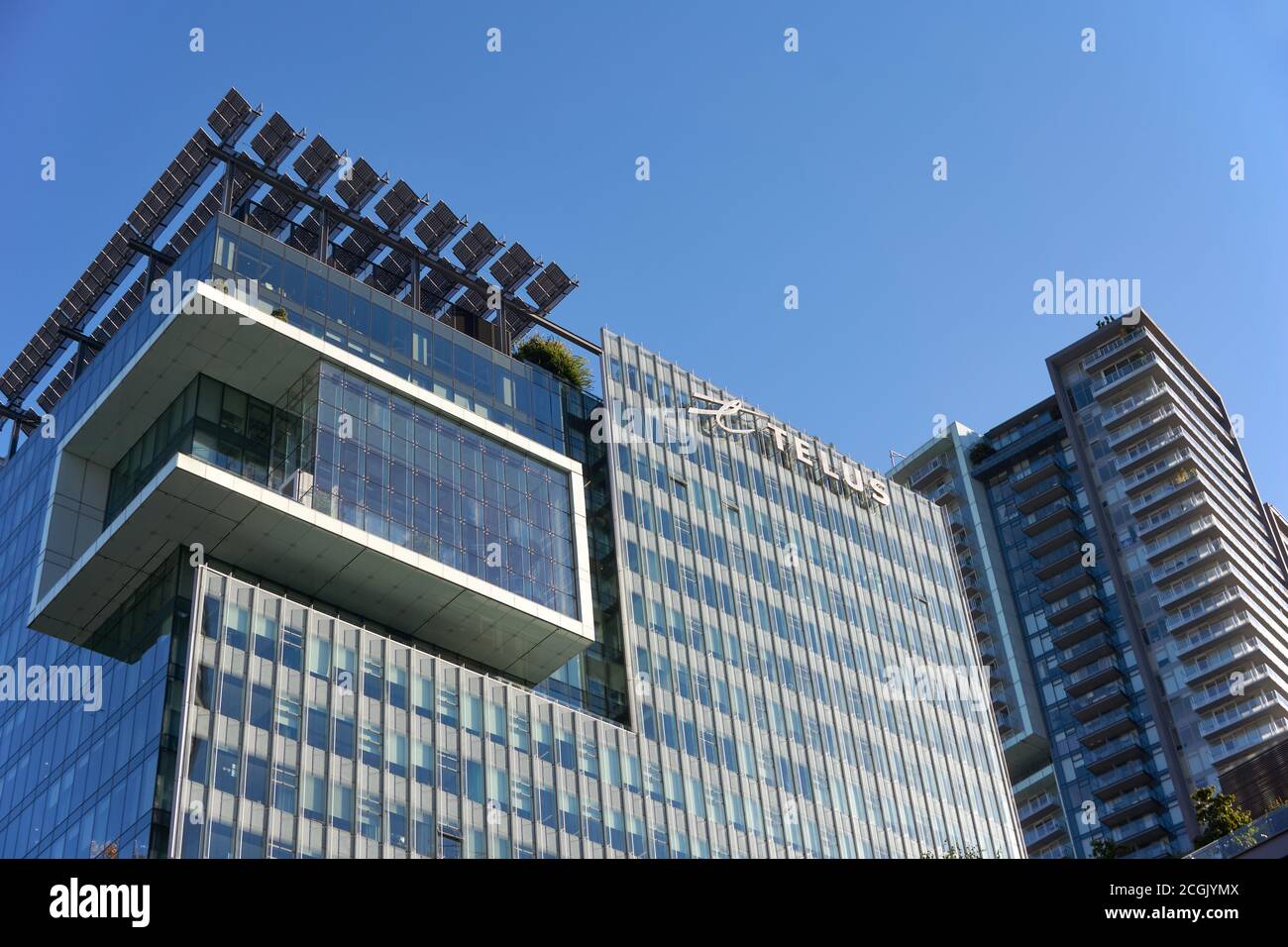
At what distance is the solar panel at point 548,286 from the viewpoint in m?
91.5

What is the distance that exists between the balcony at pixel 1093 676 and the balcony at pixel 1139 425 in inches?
837

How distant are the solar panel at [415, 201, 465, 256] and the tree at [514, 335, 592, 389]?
24.7 feet

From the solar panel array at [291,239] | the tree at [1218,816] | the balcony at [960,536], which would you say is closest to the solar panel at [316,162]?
the solar panel array at [291,239]

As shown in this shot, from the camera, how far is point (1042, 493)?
538 feet

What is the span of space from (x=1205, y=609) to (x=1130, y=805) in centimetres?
1884

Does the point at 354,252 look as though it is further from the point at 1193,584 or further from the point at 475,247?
the point at 1193,584

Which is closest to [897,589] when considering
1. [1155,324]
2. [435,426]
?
[435,426]

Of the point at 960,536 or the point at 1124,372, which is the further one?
the point at 960,536

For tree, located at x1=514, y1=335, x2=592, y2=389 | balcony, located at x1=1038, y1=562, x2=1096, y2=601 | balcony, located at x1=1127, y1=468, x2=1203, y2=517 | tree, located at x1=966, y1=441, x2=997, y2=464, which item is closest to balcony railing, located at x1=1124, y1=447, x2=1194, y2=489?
balcony, located at x1=1127, y1=468, x2=1203, y2=517

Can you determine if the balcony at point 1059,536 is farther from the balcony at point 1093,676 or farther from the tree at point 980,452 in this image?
the balcony at point 1093,676

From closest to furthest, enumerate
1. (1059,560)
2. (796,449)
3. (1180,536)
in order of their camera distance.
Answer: (796,449) < (1180,536) < (1059,560)

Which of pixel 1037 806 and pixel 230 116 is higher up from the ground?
pixel 230 116
